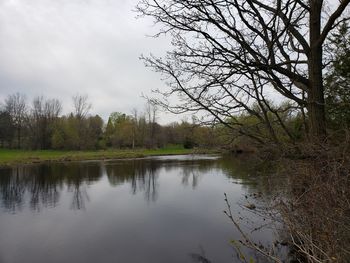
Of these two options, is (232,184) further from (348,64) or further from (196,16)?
(196,16)

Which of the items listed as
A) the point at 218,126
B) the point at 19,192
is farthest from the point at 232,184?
the point at 218,126

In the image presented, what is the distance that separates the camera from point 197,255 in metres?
8.22

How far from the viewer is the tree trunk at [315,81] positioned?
4.01 metres

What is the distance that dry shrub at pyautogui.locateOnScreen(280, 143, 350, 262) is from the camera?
3.04 m

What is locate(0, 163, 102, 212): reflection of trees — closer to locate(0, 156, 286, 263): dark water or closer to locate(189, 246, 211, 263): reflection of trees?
locate(0, 156, 286, 263): dark water

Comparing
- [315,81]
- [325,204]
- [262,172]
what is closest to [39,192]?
[262,172]

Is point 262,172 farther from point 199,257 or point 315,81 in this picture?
point 199,257

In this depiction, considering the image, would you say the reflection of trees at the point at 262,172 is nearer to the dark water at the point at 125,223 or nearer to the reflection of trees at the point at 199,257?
the dark water at the point at 125,223

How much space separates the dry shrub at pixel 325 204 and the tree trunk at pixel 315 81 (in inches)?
12.8

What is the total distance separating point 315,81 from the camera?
13.4ft

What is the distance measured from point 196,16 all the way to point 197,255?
595cm

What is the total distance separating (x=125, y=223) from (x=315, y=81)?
8.74 metres

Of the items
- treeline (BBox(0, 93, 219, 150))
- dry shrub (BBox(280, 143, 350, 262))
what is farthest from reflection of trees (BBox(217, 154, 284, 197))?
treeline (BBox(0, 93, 219, 150))

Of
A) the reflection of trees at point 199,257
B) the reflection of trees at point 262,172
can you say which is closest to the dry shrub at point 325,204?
the reflection of trees at point 262,172
